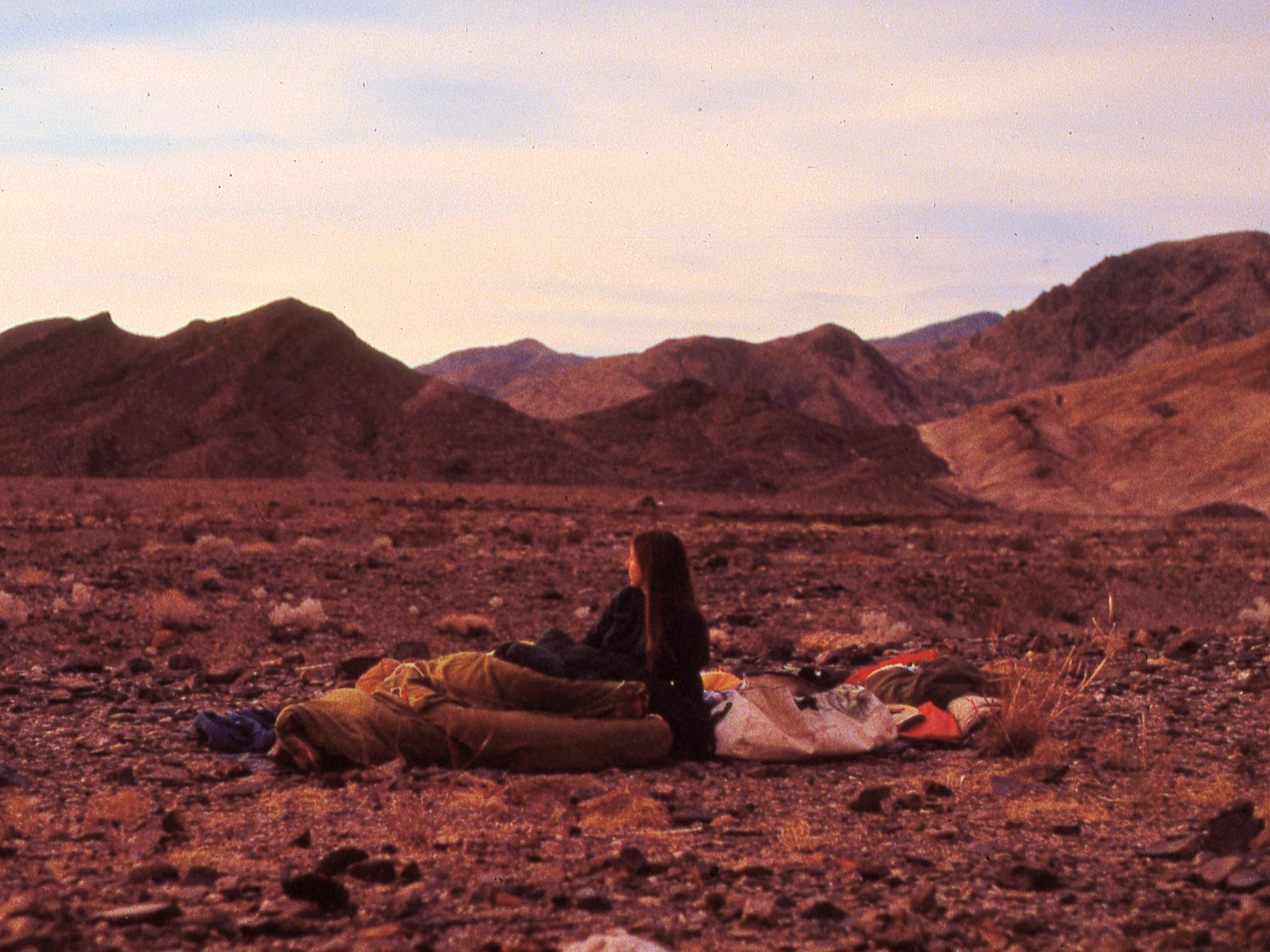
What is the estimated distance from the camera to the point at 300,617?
1188 cm

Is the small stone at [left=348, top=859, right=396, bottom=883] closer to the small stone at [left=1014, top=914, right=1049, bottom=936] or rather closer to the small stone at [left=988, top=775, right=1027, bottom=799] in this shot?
the small stone at [left=1014, top=914, right=1049, bottom=936]

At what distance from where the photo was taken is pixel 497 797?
18.7 ft

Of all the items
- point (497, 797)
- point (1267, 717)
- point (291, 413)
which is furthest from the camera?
point (291, 413)

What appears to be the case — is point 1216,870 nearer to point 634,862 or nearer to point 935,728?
point 634,862

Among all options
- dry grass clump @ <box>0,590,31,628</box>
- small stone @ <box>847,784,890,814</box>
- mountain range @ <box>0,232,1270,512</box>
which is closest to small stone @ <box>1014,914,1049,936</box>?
small stone @ <box>847,784,890,814</box>

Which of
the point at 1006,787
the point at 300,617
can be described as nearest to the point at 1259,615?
the point at 1006,787

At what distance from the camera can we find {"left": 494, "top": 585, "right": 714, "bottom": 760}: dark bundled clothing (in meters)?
6.72

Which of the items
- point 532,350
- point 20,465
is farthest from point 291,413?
point 532,350

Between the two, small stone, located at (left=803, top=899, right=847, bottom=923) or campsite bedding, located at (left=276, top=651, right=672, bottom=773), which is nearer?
small stone, located at (left=803, top=899, right=847, bottom=923)

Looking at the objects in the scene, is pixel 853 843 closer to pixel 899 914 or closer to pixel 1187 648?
pixel 899 914

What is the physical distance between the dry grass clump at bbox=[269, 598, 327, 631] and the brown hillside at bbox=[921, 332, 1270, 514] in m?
47.2

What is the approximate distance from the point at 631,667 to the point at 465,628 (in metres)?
5.65

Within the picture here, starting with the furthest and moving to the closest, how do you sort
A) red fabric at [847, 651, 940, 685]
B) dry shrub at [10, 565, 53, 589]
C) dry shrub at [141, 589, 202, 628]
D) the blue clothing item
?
dry shrub at [10, 565, 53, 589] < dry shrub at [141, 589, 202, 628] < red fabric at [847, 651, 940, 685] < the blue clothing item

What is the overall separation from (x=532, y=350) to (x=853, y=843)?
17154 cm
